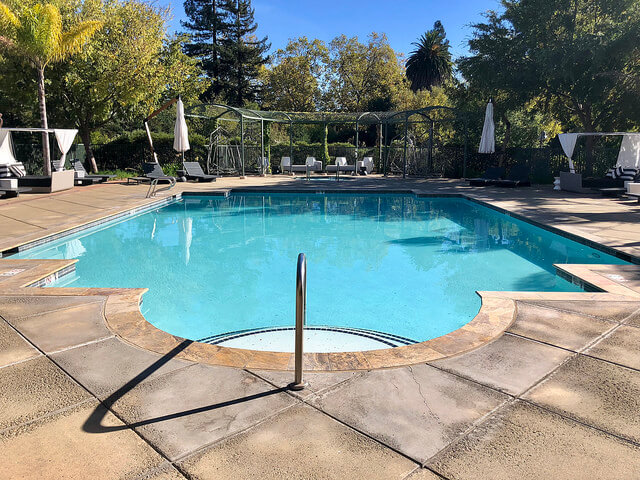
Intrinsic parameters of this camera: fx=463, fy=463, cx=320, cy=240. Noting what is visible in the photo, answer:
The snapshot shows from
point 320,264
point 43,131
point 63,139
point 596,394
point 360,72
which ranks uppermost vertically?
point 360,72

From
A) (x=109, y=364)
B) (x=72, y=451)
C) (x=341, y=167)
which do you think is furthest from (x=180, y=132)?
(x=72, y=451)

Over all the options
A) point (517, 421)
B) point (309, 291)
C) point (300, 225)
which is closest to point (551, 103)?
point (300, 225)

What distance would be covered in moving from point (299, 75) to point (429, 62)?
1794 cm

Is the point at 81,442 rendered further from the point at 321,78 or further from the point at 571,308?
the point at 321,78

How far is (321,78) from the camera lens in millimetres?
35625

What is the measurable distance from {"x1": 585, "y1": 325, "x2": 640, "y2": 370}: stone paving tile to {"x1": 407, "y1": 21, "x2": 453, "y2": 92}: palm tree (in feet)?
151

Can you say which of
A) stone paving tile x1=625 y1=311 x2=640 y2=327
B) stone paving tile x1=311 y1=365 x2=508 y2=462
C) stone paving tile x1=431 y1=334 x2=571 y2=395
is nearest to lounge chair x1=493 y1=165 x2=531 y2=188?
stone paving tile x1=625 y1=311 x2=640 y2=327

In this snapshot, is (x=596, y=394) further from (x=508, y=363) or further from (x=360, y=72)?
(x=360, y=72)

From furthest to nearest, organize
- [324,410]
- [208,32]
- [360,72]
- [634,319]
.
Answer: [208,32], [360,72], [634,319], [324,410]

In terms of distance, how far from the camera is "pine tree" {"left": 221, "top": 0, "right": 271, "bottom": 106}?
37162 millimetres

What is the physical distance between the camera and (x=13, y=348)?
3189 millimetres

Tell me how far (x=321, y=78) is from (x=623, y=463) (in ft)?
119

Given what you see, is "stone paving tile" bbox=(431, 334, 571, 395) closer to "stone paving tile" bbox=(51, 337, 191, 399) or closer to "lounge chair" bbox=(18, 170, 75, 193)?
"stone paving tile" bbox=(51, 337, 191, 399)

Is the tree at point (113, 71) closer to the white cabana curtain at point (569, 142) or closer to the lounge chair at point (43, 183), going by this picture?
the lounge chair at point (43, 183)
